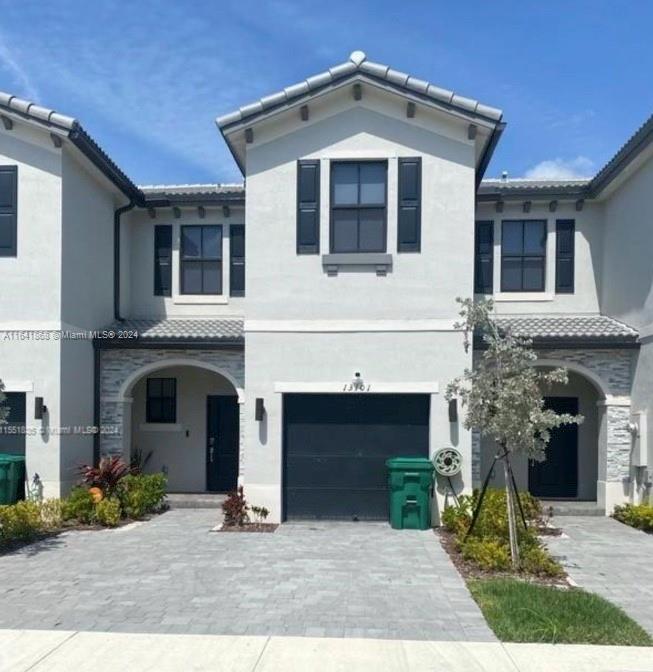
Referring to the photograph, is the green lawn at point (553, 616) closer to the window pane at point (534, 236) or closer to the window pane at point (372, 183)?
the window pane at point (372, 183)

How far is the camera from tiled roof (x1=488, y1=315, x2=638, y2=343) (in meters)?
12.9

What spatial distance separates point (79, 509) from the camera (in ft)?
38.3

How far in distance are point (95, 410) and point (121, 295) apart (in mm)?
2697

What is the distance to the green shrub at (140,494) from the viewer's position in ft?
40.0

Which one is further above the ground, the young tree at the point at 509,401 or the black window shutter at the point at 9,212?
the black window shutter at the point at 9,212

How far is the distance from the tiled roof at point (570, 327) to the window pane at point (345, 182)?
368cm

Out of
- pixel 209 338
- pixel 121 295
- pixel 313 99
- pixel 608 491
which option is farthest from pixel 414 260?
pixel 121 295

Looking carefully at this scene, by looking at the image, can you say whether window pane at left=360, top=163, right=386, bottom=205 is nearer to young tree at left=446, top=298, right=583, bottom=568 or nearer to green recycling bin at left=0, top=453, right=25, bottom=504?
young tree at left=446, top=298, right=583, bottom=568

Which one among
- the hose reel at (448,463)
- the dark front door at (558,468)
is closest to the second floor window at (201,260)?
the hose reel at (448,463)

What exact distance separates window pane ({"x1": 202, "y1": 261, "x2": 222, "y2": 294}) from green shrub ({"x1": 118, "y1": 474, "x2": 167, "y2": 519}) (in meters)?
4.27

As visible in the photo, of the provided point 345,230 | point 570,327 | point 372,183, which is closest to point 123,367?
point 345,230

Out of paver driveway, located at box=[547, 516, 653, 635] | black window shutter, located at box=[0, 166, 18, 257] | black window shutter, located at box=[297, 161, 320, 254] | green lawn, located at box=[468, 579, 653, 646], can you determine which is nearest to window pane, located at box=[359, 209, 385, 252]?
black window shutter, located at box=[297, 161, 320, 254]

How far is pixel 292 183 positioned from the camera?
12.0 meters

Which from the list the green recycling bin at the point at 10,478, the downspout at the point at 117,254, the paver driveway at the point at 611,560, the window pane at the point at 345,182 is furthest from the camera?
the downspout at the point at 117,254
